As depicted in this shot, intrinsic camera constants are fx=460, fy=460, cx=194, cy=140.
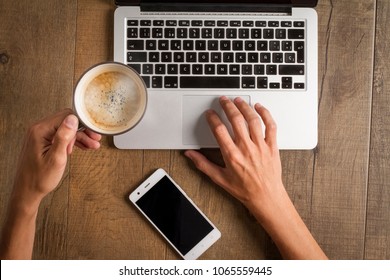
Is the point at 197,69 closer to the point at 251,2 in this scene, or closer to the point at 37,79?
the point at 251,2

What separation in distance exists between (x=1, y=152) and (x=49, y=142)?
0.62 ft

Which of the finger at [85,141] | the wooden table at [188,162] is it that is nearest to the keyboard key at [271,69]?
the wooden table at [188,162]

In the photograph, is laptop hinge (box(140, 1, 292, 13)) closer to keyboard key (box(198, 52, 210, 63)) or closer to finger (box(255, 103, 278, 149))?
keyboard key (box(198, 52, 210, 63))

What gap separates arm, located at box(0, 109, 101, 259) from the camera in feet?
2.58

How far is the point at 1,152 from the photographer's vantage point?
948mm

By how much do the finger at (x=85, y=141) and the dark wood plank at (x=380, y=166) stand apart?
565 millimetres

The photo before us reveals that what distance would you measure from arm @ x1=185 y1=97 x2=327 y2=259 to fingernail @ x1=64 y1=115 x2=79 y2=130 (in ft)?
0.90

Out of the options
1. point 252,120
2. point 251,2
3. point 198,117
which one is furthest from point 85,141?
point 251,2

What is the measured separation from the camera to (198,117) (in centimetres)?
92

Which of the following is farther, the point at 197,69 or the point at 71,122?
the point at 197,69

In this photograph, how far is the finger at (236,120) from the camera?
0.89m

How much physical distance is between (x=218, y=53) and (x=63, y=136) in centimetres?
36
